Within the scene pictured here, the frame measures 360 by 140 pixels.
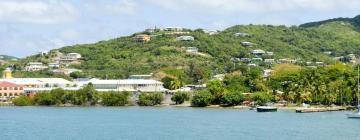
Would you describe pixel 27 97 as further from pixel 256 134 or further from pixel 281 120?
pixel 256 134

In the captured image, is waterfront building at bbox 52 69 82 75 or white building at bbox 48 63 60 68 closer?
waterfront building at bbox 52 69 82 75

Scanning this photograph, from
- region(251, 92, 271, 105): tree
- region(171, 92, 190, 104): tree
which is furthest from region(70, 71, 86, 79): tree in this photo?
region(251, 92, 271, 105): tree

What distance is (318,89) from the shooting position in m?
116

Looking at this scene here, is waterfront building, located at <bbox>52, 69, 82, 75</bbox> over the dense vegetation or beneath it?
over

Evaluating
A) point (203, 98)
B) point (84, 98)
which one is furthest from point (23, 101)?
point (203, 98)

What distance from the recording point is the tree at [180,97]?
125 meters

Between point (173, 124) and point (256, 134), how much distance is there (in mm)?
13310

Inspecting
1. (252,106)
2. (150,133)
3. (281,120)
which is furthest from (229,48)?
(150,133)

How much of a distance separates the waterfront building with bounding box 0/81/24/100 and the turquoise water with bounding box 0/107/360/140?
4790cm

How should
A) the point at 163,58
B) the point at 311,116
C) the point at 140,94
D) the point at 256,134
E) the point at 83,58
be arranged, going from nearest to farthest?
the point at 256,134 → the point at 311,116 → the point at 140,94 → the point at 163,58 → the point at 83,58

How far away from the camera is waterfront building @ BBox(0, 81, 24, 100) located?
479ft

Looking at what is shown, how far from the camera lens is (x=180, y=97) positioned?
125875 millimetres

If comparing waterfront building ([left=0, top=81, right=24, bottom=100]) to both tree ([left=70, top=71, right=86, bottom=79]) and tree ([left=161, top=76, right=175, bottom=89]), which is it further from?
tree ([left=70, top=71, right=86, bottom=79])

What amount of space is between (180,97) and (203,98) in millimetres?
6617
